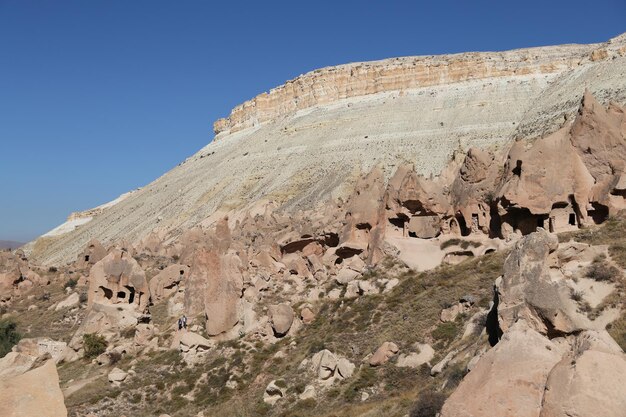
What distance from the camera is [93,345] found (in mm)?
22438

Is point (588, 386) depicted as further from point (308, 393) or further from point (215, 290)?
point (215, 290)

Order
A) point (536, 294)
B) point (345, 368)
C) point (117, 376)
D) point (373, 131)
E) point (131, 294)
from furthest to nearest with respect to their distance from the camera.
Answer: point (373, 131) → point (131, 294) → point (117, 376) → point (345, 368) → point (536, 294)

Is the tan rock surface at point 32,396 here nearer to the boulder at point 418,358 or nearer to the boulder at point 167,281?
the boulder at point 418,358

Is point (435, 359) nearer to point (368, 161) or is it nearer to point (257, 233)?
point (257, 233)

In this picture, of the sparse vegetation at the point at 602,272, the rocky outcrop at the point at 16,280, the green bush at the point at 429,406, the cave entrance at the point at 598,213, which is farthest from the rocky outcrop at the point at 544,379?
the rocky outcrop at the point at 16,280

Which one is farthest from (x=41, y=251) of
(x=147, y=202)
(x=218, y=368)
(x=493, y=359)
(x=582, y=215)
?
(x=493, y=359)

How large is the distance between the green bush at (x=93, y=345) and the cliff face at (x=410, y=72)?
241 ft

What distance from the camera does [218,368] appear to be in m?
18.9

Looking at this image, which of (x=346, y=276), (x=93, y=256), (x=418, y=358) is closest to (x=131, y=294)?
(x=346, y=276)

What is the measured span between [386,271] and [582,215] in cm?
697

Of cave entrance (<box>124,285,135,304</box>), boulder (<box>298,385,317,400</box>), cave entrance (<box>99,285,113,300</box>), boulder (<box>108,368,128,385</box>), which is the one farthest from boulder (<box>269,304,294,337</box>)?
cave entrance (<box>99,285,113,300</box>)

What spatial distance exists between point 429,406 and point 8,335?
2512 centimetres

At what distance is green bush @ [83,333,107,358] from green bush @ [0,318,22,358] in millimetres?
4509

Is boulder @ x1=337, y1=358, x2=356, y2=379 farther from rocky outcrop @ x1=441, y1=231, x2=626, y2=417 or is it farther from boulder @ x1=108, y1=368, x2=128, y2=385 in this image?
boulder @ x1=108, y1=368, x2=128, y2=385
